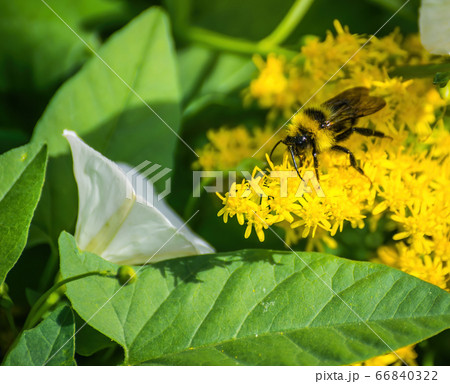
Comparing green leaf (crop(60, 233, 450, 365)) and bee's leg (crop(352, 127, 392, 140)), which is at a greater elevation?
bee's leg (crop(352, 127, 392, 140))

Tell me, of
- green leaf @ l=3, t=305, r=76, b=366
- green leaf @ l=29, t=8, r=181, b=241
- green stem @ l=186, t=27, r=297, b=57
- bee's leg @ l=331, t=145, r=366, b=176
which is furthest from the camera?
green stem @ l=186, t=27, r=297, b=57

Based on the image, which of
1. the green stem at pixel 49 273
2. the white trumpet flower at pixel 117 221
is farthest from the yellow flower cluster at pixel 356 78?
the green stem at pixel 49 273

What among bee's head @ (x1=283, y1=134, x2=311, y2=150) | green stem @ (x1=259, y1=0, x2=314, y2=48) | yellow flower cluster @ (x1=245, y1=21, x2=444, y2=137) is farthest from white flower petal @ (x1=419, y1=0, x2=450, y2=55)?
green stem @ (x1=259, y1=0, x2=314, y2=48)

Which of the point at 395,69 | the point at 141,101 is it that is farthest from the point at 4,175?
the point at 395,69

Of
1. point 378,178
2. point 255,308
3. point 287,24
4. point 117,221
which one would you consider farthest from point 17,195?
point 287,24

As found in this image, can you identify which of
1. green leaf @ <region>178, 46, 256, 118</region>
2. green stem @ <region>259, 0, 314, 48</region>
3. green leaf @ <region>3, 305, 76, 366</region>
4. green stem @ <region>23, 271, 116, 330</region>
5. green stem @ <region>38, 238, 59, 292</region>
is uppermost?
green stem @ <region>259, 0, 314, 48</region>

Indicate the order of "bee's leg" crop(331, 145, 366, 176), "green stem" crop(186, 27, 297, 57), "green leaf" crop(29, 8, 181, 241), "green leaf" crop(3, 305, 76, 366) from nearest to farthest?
"green leaf" crop(3, 305, 76, 366) < "bee's leg" crop(331, 145, 366, 176) < "green leaf" crop(29, 8, 181, 241) < "green stem" crop(186, 27, 297, 57)

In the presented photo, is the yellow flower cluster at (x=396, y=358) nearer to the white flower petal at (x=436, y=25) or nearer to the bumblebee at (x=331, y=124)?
the bumblebee at (x=331, y=124)

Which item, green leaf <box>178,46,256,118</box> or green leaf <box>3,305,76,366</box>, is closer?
green leaf <box>3,305,76,366</box>

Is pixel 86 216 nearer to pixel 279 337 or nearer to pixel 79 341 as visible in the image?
pixel 79 341

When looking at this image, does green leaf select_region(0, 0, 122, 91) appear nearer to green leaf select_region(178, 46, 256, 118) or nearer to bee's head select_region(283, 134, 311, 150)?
green leaf select_region(178, 46, 256, 118)
